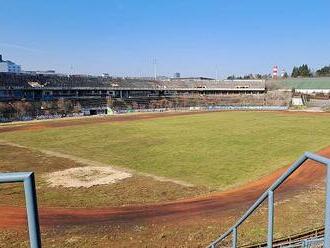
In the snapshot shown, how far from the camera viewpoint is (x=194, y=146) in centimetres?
4953

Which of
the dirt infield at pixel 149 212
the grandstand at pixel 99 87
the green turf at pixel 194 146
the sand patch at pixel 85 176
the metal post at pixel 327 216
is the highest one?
the metal post at pixel 327 216

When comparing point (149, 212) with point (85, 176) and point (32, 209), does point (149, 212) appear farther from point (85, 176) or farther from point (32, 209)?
point (32, 209)

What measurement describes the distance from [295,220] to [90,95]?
119 m

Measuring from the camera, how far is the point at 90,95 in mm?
135375

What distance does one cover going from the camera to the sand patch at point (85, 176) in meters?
32.0

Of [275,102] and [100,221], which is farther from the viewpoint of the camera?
[275,102]

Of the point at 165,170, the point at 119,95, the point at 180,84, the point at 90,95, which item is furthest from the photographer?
the point at 180,84

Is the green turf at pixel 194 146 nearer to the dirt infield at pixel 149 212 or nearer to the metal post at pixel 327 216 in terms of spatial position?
the dirt infield at pixel 149 212

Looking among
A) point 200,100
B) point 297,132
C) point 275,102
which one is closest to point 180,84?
point 200,100

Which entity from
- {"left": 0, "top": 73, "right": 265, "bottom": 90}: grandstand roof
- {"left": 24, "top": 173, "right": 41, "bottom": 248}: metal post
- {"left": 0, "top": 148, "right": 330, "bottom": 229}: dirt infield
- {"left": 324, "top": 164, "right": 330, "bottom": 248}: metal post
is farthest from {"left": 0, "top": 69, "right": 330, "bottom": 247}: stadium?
{"left": 0, "top": 73, "right": 265, "bottom": 90}: grandstand roof

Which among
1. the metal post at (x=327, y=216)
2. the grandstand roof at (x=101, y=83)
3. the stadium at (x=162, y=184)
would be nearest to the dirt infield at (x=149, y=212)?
the stadium at (x=162, y=184)

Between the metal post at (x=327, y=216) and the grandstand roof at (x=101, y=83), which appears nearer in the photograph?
the metal post at (x=327, y=216)

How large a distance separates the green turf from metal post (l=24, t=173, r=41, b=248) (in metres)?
28.1

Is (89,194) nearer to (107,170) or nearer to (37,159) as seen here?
(107,170)
